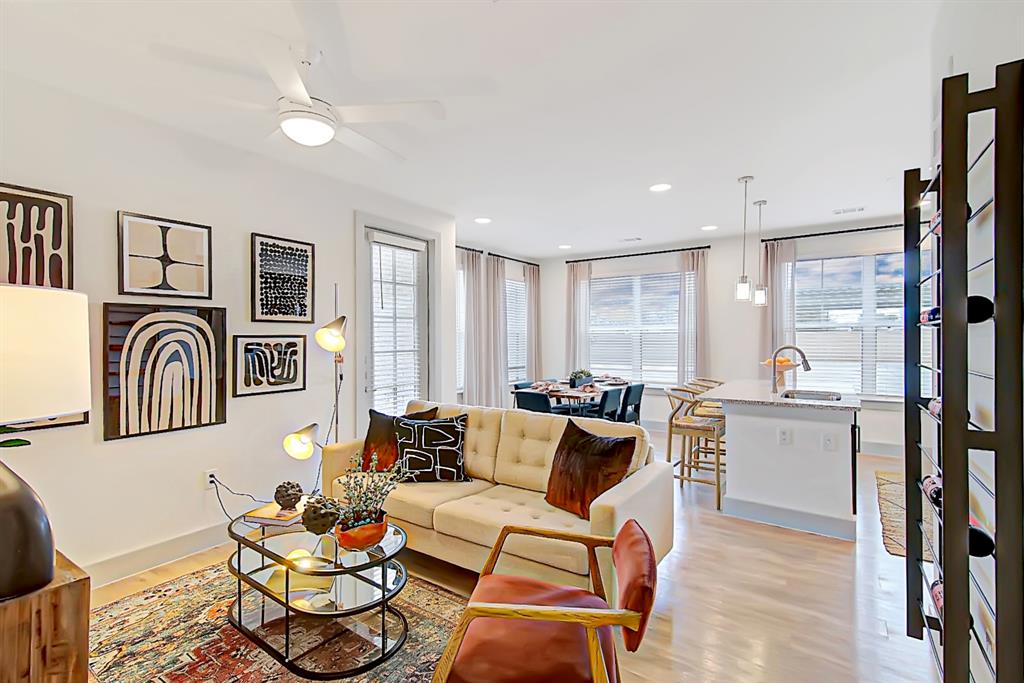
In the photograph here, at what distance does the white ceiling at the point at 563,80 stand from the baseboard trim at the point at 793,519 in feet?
8.36

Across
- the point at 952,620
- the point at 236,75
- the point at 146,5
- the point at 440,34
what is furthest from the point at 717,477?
the point at 146,5

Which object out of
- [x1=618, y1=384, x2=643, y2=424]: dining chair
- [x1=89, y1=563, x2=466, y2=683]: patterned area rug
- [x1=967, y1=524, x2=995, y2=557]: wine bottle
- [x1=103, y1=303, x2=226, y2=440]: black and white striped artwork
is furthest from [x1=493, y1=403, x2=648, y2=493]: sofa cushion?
[x1=618, y1=384, x2=643, y2=424]: dining chair

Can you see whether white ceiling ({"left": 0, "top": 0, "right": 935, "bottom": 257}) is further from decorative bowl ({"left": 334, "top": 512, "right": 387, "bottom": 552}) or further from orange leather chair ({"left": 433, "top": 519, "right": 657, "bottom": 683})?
orange leather chair ({"left": 433, "top": 519, "right": 657, "bottom": 683})

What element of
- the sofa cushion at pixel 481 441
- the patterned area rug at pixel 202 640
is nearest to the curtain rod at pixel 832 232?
the sofa cushion at pixel 481 441

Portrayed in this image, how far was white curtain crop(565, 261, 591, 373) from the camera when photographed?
796 cm

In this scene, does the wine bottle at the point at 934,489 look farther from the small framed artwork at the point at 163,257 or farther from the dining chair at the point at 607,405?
the dining chair at the point at 607,405

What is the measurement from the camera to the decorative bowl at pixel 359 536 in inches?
83.4

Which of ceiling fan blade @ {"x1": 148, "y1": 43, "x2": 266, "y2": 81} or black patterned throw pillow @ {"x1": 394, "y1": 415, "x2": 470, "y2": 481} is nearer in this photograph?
ceiling fan blade @ {"x1": 148, "y1": 43, "x2": 266, "y2": 81}

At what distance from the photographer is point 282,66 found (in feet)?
6.00

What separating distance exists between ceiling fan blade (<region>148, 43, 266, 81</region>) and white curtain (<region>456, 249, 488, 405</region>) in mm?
4184

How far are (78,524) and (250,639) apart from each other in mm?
1276

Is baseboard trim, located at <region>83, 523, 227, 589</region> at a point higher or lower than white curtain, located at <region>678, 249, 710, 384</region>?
lower

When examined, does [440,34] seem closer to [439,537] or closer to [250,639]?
[439,537]

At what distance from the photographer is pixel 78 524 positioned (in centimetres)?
268
